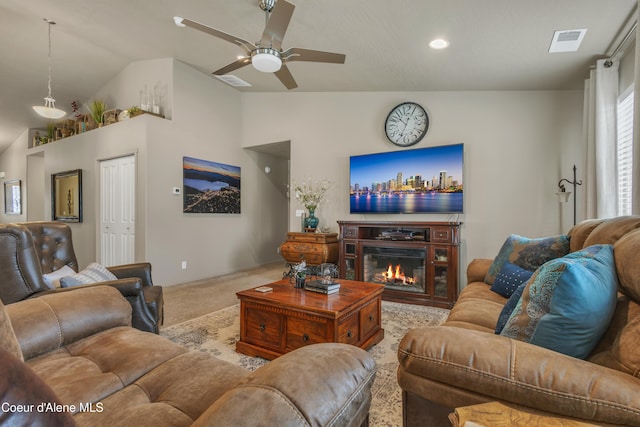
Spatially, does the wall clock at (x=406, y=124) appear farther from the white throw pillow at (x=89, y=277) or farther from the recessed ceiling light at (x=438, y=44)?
the white throw pillow at (x=89, y=277)

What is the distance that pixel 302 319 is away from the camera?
2.08 m

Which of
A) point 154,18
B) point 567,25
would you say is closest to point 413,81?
point 567,25

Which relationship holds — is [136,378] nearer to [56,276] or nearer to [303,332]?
[303,332]

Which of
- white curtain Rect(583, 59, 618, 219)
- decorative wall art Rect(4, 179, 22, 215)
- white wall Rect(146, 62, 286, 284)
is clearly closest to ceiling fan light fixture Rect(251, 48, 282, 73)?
white wall Rect(146, 62, 286, 284)

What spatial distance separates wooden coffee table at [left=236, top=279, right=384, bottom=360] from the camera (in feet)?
6.61

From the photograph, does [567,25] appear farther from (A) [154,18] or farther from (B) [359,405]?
(A) [154,18]

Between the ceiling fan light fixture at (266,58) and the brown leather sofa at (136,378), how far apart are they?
1.98 m

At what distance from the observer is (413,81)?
387 cm

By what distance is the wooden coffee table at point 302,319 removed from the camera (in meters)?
2.02

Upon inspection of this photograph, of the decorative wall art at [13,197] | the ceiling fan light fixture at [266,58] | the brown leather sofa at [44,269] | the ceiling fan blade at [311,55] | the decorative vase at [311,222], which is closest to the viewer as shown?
the brown leather sofa at [44,269]

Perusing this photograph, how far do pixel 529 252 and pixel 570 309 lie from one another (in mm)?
1486

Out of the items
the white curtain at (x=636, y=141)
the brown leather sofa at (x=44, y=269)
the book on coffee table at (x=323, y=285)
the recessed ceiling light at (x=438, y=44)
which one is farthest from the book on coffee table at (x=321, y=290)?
the recessed ceiling light at (x=438, y=44)

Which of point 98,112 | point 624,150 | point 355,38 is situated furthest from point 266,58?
point 98,112

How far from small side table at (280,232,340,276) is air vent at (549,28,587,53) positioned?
3206 millimetres
